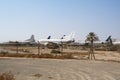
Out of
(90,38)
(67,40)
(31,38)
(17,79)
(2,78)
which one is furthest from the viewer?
(31,38)

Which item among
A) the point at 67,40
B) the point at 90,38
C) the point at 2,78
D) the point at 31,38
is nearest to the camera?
the point at 2,78

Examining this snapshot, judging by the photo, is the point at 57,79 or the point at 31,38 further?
the point at 31,38

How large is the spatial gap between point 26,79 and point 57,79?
6.63ft

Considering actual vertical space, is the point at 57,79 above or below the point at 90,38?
below

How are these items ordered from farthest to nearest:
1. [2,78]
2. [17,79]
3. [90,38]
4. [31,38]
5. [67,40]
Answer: [31,38] → [67,40] → [90,38] → [17,79] → [2,78]

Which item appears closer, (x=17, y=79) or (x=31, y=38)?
(x=17, y=79)

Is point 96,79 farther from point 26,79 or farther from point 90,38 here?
point 90,38

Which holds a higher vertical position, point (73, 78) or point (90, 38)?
point (90, 38)

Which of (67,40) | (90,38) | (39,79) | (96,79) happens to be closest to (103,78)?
(96,79)

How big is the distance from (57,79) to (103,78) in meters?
3.17

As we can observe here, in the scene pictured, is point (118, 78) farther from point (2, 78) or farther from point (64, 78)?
point (2, 78)

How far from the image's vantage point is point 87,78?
66.8ft

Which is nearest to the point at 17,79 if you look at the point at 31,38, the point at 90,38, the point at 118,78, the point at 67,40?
the point at 118,78

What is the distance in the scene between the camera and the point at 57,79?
19906 millimetres
